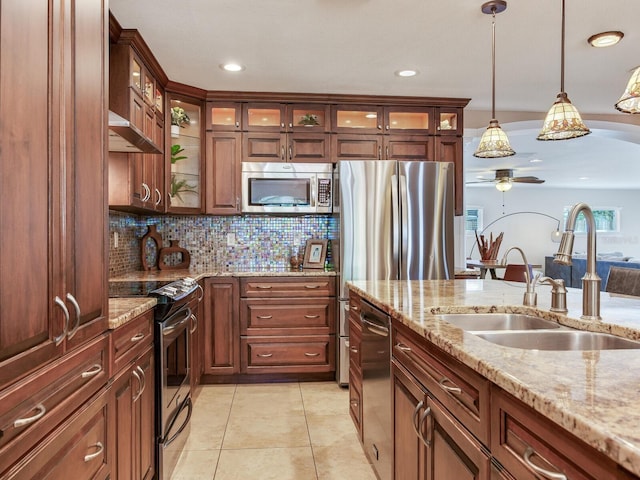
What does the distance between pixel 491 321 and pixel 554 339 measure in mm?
338

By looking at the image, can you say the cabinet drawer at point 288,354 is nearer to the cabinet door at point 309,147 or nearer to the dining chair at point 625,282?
the cabinet door at point 309,147

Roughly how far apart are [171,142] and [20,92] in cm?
287

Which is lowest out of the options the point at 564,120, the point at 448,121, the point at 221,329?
the point at 221,329

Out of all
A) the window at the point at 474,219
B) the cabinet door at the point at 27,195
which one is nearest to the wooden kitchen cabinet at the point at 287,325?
the cabinet door at the point at 27,195

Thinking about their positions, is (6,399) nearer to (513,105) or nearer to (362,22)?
(362,22)

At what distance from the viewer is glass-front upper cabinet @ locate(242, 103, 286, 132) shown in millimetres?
3916

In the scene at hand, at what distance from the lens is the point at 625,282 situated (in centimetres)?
254

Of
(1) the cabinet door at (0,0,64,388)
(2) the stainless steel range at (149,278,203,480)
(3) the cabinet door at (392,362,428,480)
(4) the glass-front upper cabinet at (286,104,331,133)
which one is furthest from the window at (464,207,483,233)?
(1) the cabinet door at (0,0,64,388)

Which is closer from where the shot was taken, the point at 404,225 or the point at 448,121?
the point at 404,225

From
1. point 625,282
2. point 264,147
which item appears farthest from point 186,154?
point 625,282

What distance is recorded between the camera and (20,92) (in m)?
0.96

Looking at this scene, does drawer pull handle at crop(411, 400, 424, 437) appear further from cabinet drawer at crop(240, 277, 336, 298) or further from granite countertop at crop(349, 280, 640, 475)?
cabinet drawer at crop(240, 277, 336, 298)

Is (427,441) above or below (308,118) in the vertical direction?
below

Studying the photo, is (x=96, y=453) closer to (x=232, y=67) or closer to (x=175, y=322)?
(x=175, y=322)
